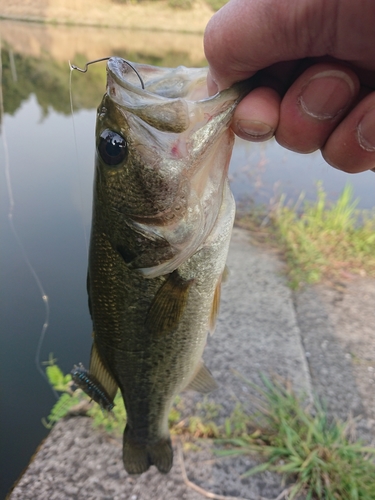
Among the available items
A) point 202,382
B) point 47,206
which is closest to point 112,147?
point 202,382

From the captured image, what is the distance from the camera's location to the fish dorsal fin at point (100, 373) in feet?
5.21

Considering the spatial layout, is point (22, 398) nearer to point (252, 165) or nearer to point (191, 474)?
point (191, 474)

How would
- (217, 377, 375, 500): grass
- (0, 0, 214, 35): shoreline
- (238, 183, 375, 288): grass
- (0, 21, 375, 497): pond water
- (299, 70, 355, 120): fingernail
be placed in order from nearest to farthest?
(299, 70, 355, 120): fingernail < (217, 377, 375, 500): grass < (0, 21, 375, 497): pond water < (238, 183, 375, 288): grass < (0, 0, 214, 35): shoreline

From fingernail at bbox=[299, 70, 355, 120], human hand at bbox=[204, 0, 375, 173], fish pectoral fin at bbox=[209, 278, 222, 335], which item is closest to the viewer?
human hand at bbox=[204, 0, 375, 173]

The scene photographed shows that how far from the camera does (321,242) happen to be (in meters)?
4.61

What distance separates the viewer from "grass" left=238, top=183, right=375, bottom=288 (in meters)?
4.29

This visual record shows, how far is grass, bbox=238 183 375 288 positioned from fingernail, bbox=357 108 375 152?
296 cm

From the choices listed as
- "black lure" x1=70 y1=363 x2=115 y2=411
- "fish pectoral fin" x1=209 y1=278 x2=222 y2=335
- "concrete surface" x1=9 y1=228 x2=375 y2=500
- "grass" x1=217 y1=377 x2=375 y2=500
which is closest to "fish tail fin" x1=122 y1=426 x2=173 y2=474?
"black lure" x1=70 y1=363 x2=115 y2=411

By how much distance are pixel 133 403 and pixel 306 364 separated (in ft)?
5.89

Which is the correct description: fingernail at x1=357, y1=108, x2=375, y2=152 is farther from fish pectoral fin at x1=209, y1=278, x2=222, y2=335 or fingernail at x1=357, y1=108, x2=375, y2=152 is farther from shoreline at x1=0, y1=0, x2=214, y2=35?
shoreline at x1=0, y1=0, x2=214, y2=35

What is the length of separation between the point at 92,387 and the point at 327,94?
1.31 m

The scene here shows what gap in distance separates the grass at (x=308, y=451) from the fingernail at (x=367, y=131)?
5.56 feet

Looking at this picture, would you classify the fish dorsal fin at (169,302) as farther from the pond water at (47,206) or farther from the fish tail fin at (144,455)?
the pond water at (47,206)

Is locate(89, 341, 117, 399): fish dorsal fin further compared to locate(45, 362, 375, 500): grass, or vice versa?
locate(45, 362, 375, 500): grass
